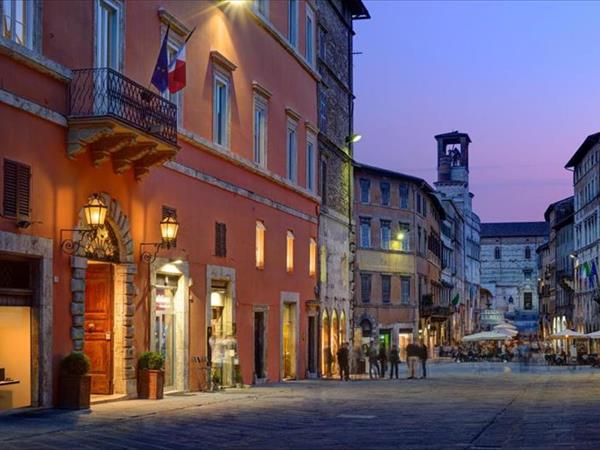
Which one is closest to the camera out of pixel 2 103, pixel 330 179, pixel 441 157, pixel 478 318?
pixel 2 103

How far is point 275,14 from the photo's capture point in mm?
35781

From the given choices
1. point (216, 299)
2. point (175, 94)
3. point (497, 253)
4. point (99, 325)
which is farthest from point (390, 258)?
point (497, 253)

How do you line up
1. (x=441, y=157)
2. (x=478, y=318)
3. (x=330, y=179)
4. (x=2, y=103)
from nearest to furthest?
(x=2, y=103) < (x=330, y=179) < (x=441, y=157) < (x=478, y=318)

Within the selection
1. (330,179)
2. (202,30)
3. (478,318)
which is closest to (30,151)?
(202,30)

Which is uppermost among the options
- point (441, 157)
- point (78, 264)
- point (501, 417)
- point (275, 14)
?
point (441, 157)

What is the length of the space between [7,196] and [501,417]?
9.93 m

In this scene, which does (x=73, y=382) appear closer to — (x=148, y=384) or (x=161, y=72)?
(x=148, y=384)

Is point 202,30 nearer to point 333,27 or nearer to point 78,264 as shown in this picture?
point 78,264

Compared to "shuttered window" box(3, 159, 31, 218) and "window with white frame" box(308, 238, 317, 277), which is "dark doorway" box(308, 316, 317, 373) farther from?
"shuttered window" box(3, 159, 31, 218)

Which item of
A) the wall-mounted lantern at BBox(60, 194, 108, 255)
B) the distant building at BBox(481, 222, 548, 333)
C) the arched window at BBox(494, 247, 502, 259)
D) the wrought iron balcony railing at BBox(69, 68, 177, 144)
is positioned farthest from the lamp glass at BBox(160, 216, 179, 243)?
the arched window at BBox(494, 247, 502, 259)

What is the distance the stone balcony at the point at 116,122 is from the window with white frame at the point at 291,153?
45.6ft

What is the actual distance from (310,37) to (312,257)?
7920 millimetres

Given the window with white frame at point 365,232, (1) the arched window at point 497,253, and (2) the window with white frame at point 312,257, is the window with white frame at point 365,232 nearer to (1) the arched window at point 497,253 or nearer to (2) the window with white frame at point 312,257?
(2) the window with white frame at point 312,257

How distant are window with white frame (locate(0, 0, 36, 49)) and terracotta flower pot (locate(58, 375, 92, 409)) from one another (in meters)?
5.86
